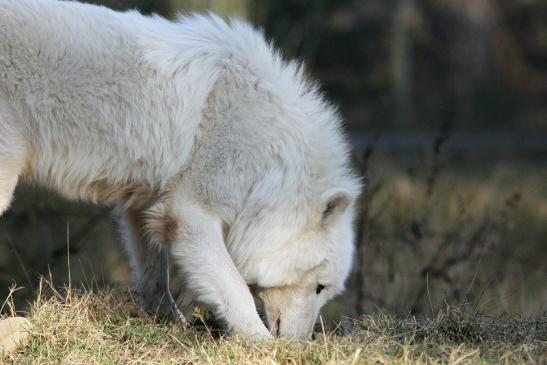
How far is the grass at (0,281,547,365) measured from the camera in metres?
4.32

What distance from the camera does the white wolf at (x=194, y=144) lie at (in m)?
4.89

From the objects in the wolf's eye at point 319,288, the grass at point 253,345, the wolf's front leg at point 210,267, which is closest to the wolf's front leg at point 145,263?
the grass at point 253,345

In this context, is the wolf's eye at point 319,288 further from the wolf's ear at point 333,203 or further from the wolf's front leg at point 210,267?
the wolf's front leg at point 210,267

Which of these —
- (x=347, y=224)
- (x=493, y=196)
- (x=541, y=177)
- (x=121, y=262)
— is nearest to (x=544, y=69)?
(x=541, y=177)

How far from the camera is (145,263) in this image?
577cm

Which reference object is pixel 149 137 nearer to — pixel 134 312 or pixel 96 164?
pixel 96 164

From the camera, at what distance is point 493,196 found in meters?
11.6

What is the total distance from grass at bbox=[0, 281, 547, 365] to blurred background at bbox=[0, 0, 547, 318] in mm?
369

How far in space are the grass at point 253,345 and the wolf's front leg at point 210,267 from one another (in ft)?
0.60

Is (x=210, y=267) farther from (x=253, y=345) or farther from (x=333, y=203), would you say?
(x=333, y=203)

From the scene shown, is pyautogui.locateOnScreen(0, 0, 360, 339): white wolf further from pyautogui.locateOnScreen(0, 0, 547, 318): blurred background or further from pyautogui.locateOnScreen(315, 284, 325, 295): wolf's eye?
pyautogui.locateOnScreen(0, 0, 547, 318): blurred background

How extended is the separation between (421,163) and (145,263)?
473 cm

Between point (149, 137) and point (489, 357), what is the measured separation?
2132 millimetres

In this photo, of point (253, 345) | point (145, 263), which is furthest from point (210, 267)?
point (145, 263)
